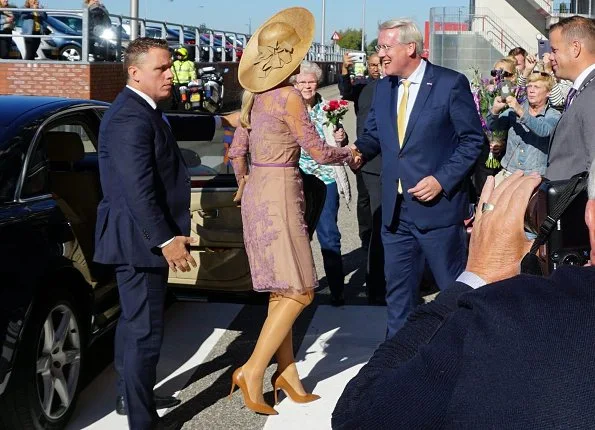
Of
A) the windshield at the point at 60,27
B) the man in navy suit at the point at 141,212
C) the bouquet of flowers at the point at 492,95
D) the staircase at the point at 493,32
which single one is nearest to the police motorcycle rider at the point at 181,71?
the windshield at the point at 60,27

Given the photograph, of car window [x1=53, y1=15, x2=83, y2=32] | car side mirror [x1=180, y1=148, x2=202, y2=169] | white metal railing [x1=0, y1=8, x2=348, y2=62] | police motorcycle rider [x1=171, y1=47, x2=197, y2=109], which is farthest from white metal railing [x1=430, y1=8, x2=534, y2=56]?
car side mirror [x1=180, y1=148, x2=202, y2=169]

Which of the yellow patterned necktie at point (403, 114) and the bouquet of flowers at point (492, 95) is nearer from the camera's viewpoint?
the yellow patterned necktie at point (403, 114)

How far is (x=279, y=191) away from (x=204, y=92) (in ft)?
71.1

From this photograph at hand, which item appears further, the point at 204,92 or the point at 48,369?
the point at 204,92

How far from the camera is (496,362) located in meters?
1.43

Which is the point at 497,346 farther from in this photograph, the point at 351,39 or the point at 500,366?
the point at 351,39

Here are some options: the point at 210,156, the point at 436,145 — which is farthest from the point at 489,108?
the point at 436,145

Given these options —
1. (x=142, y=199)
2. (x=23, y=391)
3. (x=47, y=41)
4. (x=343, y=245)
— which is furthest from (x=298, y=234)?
(x=47, y=41)

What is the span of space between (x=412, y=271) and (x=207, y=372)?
1400mm

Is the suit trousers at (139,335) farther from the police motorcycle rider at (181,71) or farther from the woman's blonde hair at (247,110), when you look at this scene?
the police motorcycle rider at (181,71)

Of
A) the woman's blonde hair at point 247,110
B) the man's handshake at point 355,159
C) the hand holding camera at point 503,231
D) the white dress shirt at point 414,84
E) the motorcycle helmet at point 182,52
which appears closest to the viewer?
the hand holding camera at point 503,231

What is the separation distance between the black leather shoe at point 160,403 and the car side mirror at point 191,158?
1738 mm

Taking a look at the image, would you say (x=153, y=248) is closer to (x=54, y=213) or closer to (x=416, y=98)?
(x=54, y=213)

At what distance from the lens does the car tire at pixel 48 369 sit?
420 centimetres
